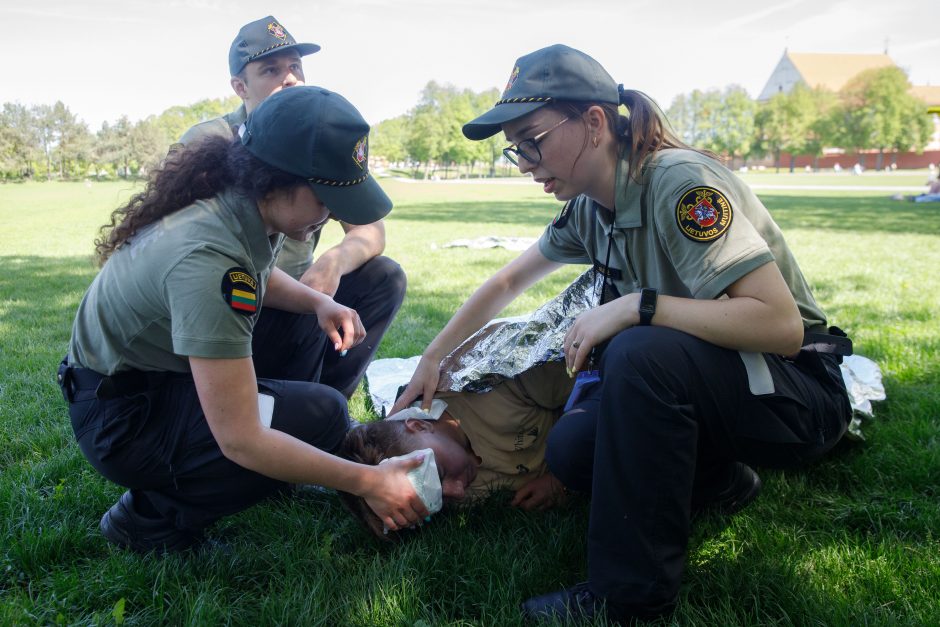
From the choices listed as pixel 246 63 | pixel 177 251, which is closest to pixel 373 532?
pixel 177 251

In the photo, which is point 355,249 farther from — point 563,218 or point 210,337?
point 210,337

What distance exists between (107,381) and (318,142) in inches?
37.1

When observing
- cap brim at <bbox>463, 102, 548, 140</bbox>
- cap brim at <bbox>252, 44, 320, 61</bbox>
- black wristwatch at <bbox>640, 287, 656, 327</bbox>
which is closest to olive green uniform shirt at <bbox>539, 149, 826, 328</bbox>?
black wristwatch at <bbox>640, 287, 656, 327</bbox>

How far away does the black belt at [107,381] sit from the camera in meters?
2.10

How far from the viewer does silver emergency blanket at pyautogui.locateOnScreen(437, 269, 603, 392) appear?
109 inches

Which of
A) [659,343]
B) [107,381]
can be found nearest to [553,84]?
[659,343]

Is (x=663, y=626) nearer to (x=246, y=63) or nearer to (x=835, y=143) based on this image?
(x=246, y=63)

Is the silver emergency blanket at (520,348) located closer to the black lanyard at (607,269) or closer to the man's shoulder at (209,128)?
the black lanyard at (607,269)

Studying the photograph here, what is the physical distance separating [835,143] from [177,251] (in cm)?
8021

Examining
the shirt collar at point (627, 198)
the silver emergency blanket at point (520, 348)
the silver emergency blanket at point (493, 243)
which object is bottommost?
the silver emergency blanket at point (493, 243)

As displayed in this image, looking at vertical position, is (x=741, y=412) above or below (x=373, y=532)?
above

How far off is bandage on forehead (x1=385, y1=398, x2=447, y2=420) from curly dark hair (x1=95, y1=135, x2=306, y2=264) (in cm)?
111

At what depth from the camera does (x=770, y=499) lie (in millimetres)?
2518

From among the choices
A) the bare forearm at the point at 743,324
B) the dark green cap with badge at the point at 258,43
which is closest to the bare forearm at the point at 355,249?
the dark green cap with badge at the point at 258,43
